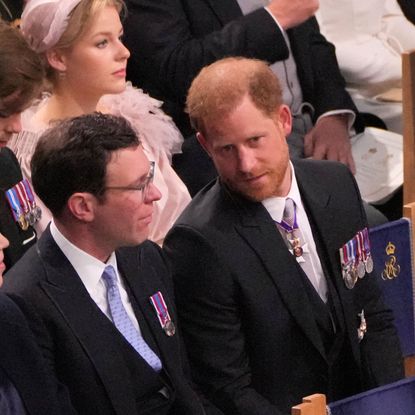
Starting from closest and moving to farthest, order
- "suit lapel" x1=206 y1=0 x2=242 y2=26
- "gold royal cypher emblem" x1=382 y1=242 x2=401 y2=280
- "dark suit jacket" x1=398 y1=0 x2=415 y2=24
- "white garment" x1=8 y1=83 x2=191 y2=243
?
"gold royal cypher emblem" x1=382 y1=242 x2=401 y2=280
"white garment" x1=8 y1=83 x2=191 y2=243
"suit lapel" x1=206 y1=0 x2=242 y2=26
"dark suit jacket" x1=398 y1=0 x2=415 y2=24

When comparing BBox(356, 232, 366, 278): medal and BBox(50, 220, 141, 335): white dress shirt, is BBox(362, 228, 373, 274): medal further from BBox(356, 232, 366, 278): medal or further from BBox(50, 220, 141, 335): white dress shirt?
BBox(50, 220, 141, 335): white dress shirt

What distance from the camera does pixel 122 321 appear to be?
2.61 meters

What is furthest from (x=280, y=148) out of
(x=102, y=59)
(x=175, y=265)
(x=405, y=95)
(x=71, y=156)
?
(x=405, y=95)

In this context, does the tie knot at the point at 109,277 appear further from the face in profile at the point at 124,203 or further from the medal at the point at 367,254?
the medal at the point at 367,254

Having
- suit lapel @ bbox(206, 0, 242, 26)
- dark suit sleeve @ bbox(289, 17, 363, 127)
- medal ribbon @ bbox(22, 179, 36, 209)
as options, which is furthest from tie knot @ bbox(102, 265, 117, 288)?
dark suit sleeve @ bbox(289, 17, 363, 127)

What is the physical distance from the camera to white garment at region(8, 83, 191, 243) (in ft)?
11.7

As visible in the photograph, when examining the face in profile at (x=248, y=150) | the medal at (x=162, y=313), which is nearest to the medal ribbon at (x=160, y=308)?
the medal at (x=162, y=313)

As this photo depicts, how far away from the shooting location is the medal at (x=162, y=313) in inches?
105

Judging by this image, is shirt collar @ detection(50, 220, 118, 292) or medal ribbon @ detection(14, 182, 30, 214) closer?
shirt collar @ detection(50, 220, 118, 292)

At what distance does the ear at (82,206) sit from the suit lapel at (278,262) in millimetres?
396

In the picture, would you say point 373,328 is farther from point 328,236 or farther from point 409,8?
point 409,8

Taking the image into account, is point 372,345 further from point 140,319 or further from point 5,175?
point 5,175

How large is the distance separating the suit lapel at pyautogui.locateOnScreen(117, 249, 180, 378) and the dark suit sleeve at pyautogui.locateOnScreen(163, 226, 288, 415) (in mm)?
97

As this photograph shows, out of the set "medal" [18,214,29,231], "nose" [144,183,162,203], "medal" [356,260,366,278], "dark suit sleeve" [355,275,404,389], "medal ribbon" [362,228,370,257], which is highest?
"nose" [144,183,162,203]
